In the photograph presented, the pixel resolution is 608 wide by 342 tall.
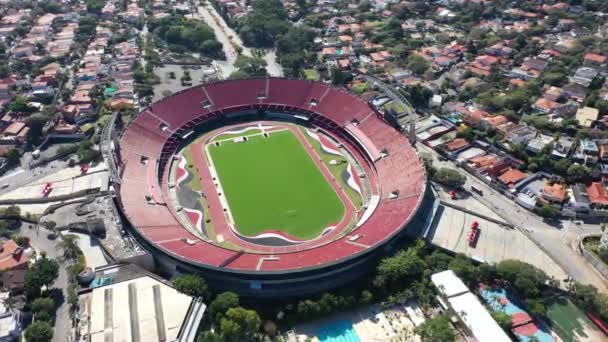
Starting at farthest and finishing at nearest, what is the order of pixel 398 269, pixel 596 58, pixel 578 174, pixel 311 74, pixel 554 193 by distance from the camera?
pixel 311 74, pixel 596 58, pixel 578 174, pixel 554 193, pixel 398 269

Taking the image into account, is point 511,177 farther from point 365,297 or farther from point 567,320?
point 365,297

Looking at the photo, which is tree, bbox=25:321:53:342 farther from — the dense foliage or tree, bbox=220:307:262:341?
the dense foliage

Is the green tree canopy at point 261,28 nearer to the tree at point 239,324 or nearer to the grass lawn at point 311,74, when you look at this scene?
the grass lawn at point 311,74

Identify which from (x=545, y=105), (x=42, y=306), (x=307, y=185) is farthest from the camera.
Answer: (x=545, y=105)

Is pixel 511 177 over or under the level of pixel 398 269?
under

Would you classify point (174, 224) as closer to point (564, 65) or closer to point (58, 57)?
point (58, 57)

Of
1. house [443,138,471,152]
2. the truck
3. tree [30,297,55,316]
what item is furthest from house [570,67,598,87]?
tree [30,297,55,316]

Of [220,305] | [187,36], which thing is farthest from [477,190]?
[187,36]
